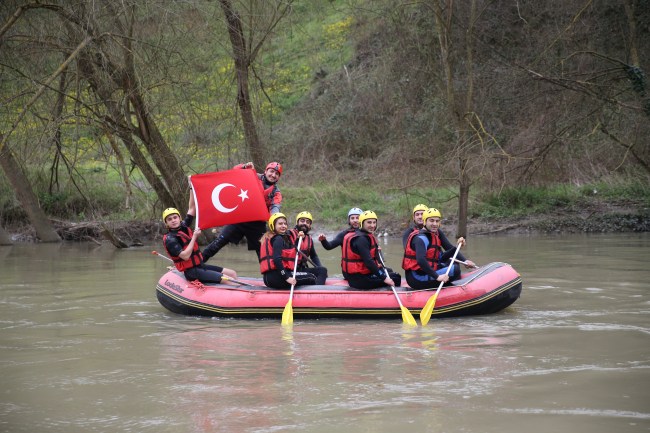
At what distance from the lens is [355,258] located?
32.5ft

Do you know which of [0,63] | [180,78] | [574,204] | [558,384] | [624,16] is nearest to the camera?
Result: [558,384]

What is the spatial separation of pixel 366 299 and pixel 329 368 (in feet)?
7.67

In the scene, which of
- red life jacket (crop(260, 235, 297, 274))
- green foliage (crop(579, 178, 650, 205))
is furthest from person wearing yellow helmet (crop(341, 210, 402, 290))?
green foliage (crop(579, 178, 650, 205))

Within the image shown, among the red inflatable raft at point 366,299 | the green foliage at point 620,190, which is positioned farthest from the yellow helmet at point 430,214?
the green foliage at point 620,190

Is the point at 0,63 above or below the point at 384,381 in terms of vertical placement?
above

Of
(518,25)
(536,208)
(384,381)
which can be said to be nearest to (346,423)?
(384,381)

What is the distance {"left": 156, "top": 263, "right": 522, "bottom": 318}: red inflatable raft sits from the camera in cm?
962

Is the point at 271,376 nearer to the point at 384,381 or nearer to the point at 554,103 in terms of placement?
the point at 384,381

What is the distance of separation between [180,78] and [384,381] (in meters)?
9.22

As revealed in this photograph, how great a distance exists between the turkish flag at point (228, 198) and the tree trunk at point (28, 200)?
8.33 meters

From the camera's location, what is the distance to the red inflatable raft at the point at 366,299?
962cm

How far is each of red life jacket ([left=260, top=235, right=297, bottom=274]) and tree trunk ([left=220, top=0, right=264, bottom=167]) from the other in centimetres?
688

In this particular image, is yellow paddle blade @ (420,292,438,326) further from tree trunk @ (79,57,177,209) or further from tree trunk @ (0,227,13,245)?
tree trunk @ (0,227,13,245)

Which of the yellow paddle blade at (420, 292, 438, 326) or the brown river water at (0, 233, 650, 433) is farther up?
the yellow paddle blade at (420, 292, 438, 326)
